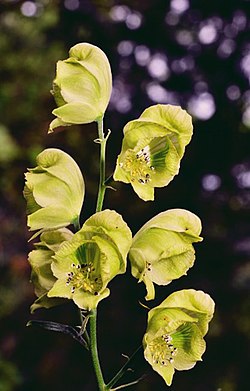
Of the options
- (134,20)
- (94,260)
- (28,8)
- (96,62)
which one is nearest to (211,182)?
(134,20)

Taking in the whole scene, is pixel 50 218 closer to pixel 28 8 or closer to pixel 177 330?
pixel 177 330

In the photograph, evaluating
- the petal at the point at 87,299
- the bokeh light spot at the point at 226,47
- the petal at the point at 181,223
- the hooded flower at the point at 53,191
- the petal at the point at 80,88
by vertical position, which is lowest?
the bokeh light spot at the point at 226,47

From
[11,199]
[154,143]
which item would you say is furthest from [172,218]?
[11,199]

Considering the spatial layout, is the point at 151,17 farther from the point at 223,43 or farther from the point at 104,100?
the point at 104,100

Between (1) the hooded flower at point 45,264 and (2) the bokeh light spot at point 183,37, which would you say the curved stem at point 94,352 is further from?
(2) the bokeh light spot at point 183,37

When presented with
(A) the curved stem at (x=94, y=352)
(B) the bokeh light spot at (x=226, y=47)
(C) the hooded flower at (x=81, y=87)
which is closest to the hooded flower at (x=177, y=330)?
(A) the curved stem at (x=94, y=352)

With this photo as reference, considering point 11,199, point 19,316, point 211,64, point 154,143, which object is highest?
point 154,143
